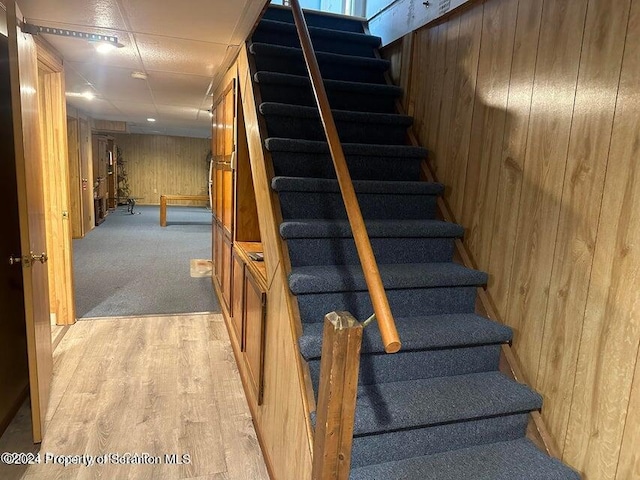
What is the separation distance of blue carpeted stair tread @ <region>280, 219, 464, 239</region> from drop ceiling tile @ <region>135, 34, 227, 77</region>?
1532mm

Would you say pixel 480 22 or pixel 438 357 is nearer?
pixel 438 357

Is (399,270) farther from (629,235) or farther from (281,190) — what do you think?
(629,235)

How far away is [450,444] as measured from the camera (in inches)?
64.3

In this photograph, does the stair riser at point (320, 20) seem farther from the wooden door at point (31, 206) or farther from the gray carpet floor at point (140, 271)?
the gray carpet floor at point (140, 271)

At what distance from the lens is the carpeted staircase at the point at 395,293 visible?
5.10 feet

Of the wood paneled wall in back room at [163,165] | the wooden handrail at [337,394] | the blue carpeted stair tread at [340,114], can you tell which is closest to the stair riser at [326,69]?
the blue carpeted stair tread at [340,114]

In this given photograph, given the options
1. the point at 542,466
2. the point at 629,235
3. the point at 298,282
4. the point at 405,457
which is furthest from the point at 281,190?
the point at 542,466

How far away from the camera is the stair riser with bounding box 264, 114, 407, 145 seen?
98.7 inches

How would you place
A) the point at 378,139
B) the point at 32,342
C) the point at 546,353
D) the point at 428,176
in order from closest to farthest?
the point at 546,353, the point at 32,342, the point at 428,176, the point at 378,139

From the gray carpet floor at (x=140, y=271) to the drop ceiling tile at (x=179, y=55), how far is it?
2.19m

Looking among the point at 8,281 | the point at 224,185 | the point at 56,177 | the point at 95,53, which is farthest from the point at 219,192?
the point at 8,281

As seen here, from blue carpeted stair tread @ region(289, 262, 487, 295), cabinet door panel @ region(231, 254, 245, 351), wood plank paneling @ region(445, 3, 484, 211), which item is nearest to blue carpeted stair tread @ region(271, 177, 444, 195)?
wood plank paneling @ region(445, 3, 484, 211)

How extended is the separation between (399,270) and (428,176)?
839 millimetres

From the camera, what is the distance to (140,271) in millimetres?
5254
